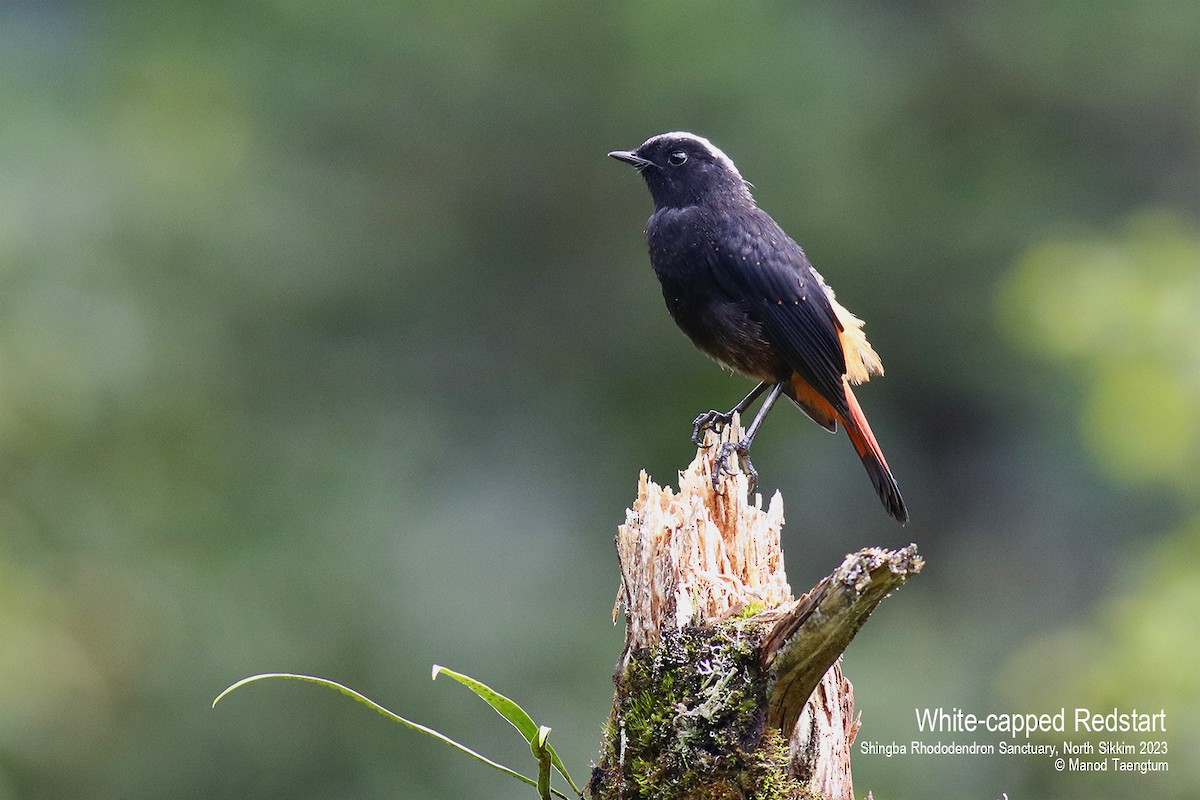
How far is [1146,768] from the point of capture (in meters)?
6.25

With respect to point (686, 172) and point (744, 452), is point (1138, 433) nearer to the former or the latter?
point (686, 172)

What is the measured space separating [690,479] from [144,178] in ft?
23.0

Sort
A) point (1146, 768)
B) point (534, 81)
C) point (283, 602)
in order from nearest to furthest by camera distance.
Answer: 1. point (1146, 768)
2. point (283, 602)
3. point (534, 81)

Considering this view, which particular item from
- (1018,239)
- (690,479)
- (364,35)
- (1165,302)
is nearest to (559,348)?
(364,35)

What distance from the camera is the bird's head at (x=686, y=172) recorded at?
217 inches

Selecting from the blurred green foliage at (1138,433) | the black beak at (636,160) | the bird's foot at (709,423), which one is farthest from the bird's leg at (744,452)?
the blurred green foliage at (1138,433)

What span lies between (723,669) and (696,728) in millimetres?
153

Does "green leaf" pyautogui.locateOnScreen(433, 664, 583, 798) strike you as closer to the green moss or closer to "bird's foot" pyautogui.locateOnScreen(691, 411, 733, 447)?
the green moss

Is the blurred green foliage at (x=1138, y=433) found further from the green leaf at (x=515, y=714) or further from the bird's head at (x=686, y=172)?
the green leaf at (x=515, y=714)

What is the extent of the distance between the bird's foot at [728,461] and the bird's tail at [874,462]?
62 cm

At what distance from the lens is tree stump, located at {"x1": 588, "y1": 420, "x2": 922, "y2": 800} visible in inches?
120

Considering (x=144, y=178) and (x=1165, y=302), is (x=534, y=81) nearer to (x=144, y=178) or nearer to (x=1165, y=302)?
(x=144, y=178)

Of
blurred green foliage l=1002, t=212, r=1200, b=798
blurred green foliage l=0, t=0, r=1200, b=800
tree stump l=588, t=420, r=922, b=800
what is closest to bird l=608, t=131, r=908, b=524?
tree stump l=588, t=420, r=922, b=800

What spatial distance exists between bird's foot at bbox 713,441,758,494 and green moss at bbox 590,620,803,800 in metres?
0.65
